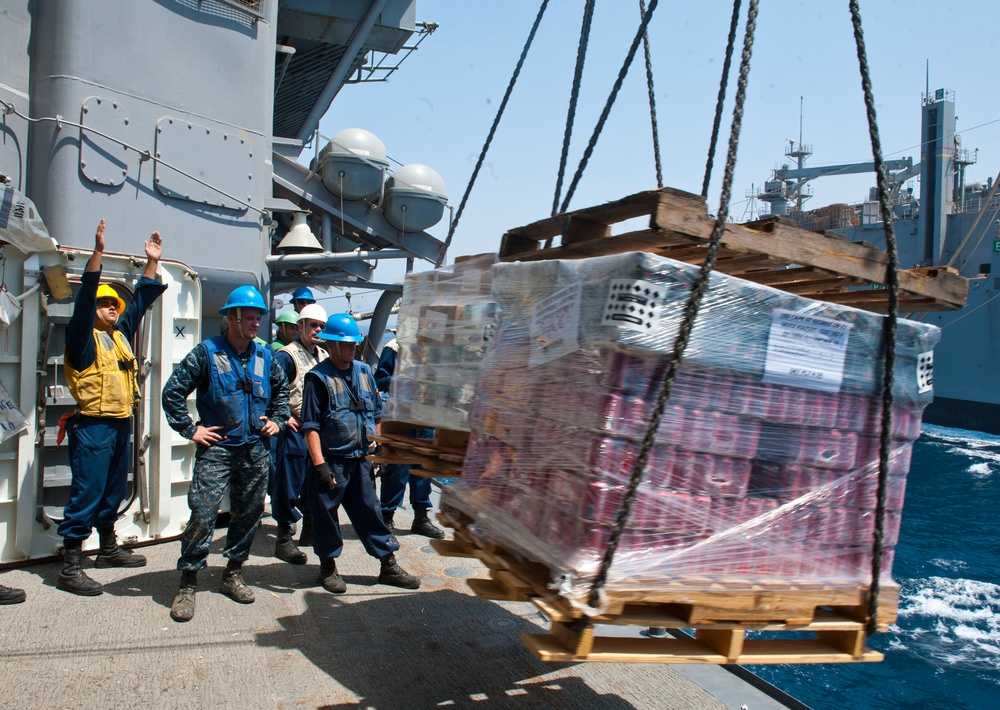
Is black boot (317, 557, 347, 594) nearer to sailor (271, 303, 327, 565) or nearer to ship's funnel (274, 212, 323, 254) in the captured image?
sailor (271, 303, 327, 565)

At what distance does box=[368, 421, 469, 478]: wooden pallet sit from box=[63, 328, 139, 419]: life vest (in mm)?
1738

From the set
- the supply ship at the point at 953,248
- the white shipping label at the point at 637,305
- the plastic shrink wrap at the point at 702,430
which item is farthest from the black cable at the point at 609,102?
the supply ship at the point at 953,248

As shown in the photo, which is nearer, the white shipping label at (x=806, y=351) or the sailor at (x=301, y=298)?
the white shipping label at (x=806, y=351)

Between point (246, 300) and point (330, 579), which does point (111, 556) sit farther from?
point (246, 300)

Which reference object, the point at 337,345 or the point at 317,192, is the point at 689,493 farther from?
the point at 317,192

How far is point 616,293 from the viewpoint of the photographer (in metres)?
2.54

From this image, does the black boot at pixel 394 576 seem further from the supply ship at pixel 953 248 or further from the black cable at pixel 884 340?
the supply ship at pixel 953 248

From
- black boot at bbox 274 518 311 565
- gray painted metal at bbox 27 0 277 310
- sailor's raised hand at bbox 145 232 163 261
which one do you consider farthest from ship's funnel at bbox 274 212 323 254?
black boot at bbox 274 518 311 565

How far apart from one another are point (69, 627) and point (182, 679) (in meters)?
0.99

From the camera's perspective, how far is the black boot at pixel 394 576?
5172mm

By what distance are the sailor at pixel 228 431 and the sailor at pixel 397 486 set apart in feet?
4.01

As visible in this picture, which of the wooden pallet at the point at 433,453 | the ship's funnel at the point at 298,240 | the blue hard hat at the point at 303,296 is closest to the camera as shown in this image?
the wooden pallet at the point at 433,453

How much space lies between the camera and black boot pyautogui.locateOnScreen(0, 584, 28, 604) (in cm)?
440


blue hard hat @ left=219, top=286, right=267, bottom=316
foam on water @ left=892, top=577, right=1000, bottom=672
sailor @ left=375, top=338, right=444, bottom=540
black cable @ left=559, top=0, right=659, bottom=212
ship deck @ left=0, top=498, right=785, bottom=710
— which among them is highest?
black cable @ left=559, top=0, right=659, bottom=212
